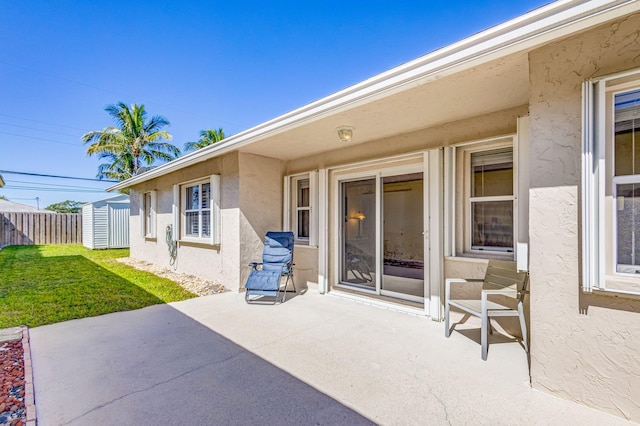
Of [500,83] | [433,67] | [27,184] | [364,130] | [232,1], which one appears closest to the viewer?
[433,67]

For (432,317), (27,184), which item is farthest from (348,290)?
(27,184)

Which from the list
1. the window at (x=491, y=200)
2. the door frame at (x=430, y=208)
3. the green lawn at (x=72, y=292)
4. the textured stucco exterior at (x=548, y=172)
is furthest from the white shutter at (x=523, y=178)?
the green lawn at (x=72, y=292)

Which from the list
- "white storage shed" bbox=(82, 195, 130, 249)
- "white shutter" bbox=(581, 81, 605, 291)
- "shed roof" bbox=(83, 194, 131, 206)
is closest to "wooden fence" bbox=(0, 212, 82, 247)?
"white storage shed" bbox=(82, 195, 130, 249)

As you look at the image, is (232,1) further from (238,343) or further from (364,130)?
(238,343)

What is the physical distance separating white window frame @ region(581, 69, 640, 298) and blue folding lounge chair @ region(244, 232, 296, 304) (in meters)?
3.99

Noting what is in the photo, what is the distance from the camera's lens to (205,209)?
6969 millimetres

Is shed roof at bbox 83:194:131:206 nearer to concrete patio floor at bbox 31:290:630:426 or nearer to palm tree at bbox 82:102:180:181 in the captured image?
palm tree at bbox 82:102:180:181

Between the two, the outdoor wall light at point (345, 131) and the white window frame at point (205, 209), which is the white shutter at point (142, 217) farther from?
the outdoor wall light at point (345, 131)

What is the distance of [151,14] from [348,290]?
25.9 feet

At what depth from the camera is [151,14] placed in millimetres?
7043

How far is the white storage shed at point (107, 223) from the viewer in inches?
567

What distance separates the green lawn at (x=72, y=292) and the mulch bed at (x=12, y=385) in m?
0.90

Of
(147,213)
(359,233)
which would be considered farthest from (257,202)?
(147,213)

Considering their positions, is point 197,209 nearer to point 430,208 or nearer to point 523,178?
point 430,208
